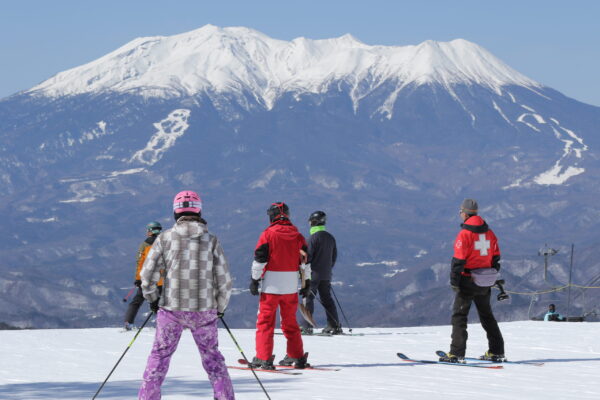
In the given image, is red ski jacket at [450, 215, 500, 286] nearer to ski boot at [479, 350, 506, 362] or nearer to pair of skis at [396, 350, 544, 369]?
pair of skis at [396, 350, 544, 369]

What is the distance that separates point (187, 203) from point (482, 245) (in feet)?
17.0

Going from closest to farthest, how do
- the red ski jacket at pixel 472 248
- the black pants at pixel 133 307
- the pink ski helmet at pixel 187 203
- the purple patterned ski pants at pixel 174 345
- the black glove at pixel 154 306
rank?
the purple patterned ski pants at pixel 174 345 → the black glove at pixel 154 306 → the pink ski helmet at pixel 187 203 → the red ski jacket at pixel 472 248 → the black pants at pixel 133 307

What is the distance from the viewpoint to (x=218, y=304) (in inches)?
344

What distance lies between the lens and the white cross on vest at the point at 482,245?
12.9 m

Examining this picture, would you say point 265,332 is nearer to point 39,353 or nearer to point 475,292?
point 475,292

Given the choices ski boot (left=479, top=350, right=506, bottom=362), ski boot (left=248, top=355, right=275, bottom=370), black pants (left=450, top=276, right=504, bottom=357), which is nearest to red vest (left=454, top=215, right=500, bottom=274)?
black pants (left=450, top=276, right=504, bottom=357)

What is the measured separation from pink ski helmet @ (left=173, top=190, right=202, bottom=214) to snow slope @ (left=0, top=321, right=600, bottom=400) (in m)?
2.04

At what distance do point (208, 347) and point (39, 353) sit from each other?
21.1 ft

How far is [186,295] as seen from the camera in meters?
8.59

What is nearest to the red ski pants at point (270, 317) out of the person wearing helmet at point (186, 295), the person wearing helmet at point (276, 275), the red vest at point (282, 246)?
the person wearing helmet at point (276, 275)

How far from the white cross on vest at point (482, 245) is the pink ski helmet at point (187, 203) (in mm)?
5006

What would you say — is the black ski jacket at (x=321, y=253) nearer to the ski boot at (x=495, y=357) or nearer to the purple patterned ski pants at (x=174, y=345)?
the ski boot at (x=495, y=357)

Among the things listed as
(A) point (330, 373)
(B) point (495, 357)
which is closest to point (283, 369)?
(A) point (330, 373)

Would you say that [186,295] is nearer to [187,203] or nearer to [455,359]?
[187,203]
